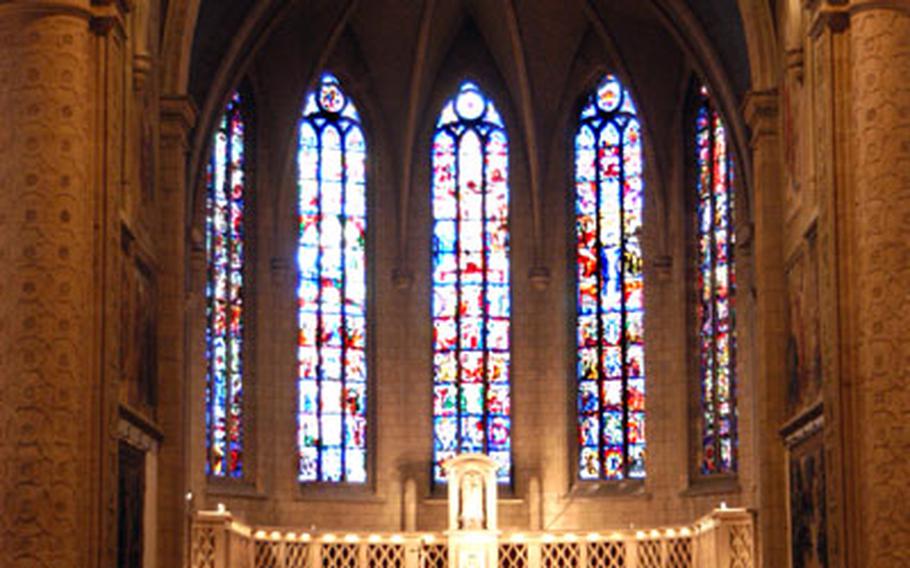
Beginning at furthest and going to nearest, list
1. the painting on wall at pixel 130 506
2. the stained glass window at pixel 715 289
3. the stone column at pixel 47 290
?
the stained glass window at pixel 715 289, the painting on wall at pixel 130 506, the stone column at pixel 47 290

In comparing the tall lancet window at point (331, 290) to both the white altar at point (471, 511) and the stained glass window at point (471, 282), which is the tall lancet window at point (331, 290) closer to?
the stained glass window at point (471, 282)

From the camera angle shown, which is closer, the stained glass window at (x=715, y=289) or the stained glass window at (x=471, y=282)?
the stained glass window at (x=715, y=289)

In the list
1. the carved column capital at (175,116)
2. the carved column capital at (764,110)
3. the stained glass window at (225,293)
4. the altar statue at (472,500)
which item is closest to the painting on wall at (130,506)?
the carved column capital at (175,116)

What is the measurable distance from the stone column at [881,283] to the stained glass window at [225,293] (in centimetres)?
1627

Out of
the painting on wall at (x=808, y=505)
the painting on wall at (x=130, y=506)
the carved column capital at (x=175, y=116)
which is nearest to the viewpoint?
the painting on wall at (x=130, y=506)

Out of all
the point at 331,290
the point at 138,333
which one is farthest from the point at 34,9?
the point at 331,290

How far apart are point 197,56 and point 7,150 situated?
1326 cm

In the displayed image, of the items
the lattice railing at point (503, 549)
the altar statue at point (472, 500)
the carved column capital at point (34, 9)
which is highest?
the carved column capital at point (34, 9)

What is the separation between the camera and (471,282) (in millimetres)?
37531

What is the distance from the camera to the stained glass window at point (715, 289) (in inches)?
1356

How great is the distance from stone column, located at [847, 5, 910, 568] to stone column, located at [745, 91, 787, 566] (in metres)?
5.56

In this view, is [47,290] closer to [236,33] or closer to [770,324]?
[770,324]

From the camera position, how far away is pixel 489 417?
36906 millimetres

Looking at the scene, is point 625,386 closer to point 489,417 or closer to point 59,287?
point 489,417
